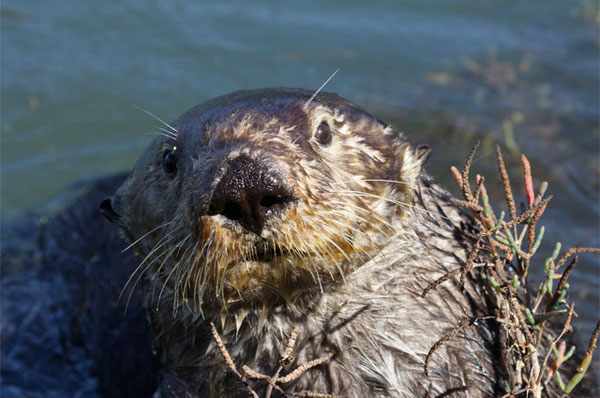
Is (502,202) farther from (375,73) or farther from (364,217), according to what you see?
(364,217)

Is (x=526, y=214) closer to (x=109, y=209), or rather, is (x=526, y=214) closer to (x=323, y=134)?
(x=323, y=134)

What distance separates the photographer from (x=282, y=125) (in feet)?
8.42

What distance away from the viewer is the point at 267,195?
218 cm

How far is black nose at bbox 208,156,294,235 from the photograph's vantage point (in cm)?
215

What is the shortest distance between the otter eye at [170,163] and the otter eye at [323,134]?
557 mm

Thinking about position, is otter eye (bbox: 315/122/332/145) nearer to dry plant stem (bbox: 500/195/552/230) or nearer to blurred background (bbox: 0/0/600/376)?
dry plant stem (bbox: 500/195/552/230)

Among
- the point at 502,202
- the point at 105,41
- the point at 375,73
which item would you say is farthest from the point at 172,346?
the point at 105,41

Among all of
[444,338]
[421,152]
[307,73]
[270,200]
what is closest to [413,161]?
[421,152]

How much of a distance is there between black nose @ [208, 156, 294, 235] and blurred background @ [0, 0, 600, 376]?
3793 mm

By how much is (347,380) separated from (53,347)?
2.77 meters

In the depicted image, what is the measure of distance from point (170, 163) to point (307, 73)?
4831mm

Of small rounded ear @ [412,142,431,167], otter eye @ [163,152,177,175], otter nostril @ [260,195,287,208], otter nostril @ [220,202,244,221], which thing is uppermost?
small rounded ear @ [412,142,431,167]

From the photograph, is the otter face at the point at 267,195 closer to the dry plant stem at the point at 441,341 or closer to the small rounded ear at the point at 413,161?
the small rounded ear at the point at 413,161

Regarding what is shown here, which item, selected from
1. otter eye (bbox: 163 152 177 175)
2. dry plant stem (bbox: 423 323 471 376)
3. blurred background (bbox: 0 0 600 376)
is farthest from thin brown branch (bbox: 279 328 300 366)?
blurred background (bbox: 0 0 600 376)
